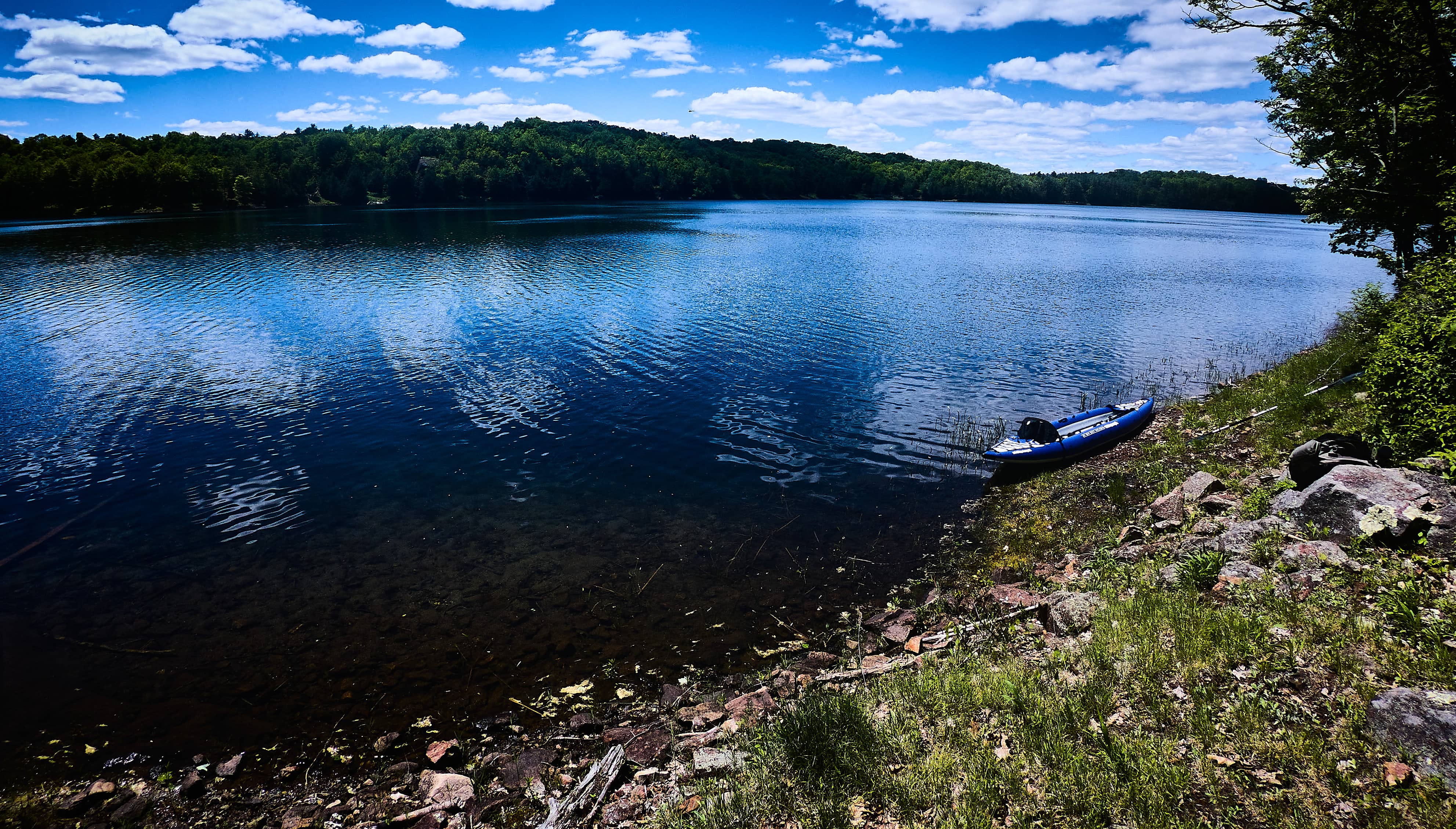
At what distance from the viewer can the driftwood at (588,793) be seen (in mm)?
7973

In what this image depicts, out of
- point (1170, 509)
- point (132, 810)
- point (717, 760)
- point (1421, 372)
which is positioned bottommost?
point (132, 810)

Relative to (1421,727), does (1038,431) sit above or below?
below

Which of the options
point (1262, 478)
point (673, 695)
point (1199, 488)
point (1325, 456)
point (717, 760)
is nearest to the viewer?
point (717, 760)

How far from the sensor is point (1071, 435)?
21.5 m

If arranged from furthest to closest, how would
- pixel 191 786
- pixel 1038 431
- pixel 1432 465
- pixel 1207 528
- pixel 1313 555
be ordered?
pixel 1038 431
pixel 1207 528
pixel 1432 465
pixel 1313 555
pixel 191 786

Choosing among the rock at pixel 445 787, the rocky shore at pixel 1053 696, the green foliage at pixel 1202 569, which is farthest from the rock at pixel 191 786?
the green foliage at pixel 1202 569

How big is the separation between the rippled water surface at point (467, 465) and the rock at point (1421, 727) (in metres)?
8.62

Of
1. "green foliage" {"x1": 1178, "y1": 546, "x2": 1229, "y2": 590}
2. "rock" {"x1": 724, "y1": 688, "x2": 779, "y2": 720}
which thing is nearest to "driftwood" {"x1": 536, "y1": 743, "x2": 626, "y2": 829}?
"rock" {"x1": 724, "y1": 688, "x2": 779, "y2": 720}

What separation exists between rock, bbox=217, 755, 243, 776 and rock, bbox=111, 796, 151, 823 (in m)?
0.80

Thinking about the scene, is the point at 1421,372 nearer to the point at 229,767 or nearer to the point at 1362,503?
the point at 1362,503

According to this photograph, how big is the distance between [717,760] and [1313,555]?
30.2 feet

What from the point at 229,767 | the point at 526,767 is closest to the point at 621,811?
the point at 526,767

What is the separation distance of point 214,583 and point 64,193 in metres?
170

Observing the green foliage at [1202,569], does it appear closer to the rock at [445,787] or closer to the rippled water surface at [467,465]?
the rippled water surface at [467,465]
